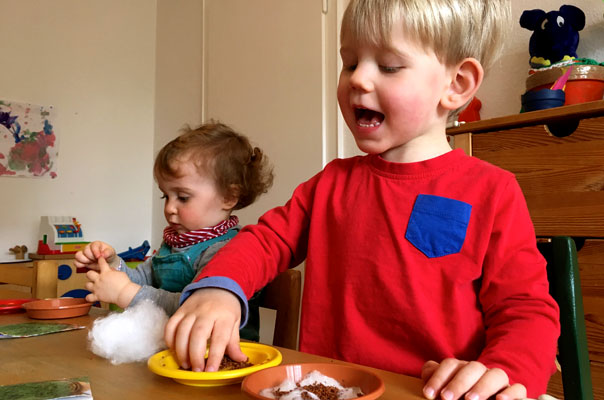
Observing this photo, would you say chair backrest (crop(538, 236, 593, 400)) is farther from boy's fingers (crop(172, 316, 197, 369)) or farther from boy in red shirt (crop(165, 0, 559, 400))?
boy's fingers (crop(172, 316, 197, 369))

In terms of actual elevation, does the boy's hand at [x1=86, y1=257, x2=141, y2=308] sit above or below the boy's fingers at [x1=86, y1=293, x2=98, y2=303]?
above

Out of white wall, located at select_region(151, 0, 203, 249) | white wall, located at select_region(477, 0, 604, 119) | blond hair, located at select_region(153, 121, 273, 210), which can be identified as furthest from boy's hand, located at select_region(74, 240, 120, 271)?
white wall, located at select_region(151, 0, 203, 249)

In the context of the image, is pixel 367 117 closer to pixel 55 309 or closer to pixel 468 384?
pixel 468 384

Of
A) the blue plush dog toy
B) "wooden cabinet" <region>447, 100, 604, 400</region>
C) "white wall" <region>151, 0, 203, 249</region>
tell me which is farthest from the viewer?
"white wall" <region>151, 0, 203, 249</region>

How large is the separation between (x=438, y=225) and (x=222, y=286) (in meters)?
0.32

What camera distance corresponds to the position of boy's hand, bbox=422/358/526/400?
1.49 feet

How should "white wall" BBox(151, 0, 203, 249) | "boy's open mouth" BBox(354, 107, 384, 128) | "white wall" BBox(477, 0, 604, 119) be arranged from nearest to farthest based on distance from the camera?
"boy's open mouth" BBox(354, 107, 384, 128), "white wall" BBox(477, 0, 604, 119), "white wall" BBox(151, 0, 203, 249)

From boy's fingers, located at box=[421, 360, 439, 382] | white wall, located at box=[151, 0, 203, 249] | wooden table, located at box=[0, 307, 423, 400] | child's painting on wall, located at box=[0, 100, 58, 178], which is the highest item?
white wall, located at box=[151, 0, 203, 249]

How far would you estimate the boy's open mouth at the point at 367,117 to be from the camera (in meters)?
0.77

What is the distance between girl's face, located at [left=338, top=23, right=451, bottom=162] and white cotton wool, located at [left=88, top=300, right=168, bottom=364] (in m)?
0.39

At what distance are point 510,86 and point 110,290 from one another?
155cm

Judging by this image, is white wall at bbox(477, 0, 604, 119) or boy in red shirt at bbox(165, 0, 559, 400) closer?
boy in red shirt at bbox(165, 0, 559, 400)

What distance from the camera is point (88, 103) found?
3.28m

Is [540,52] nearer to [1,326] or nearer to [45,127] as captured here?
[1,326]
